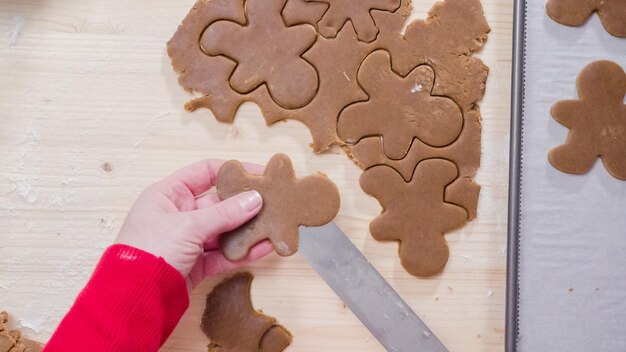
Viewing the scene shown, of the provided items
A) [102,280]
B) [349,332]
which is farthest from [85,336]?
[349,332]

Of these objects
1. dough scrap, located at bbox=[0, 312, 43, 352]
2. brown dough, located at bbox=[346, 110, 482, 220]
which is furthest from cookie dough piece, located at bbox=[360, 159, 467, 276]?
dough scrap, located at bbox=[0, 312, 43, 352]

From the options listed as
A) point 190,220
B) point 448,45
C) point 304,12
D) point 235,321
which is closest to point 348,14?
point 304,12

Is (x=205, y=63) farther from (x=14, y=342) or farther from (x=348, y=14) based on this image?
(x=14, y=342)

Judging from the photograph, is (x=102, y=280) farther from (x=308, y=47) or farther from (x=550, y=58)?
(x=550, y=58)

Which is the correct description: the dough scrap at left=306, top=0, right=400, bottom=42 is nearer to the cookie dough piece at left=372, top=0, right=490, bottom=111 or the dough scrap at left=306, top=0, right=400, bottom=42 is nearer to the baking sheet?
the cookie dough piece at left=372, top=0, right=490, bottom=111

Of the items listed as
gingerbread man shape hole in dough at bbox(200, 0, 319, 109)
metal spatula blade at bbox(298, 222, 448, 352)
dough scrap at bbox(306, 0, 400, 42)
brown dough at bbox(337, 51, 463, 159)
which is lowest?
metal spatula blade at bbox(298, 222, 448, 352)

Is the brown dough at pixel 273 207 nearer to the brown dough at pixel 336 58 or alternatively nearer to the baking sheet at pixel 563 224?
the brown dough at pixel 336 58

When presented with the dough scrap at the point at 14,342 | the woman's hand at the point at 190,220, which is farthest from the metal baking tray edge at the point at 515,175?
the dough scrap at the point at 14,342
